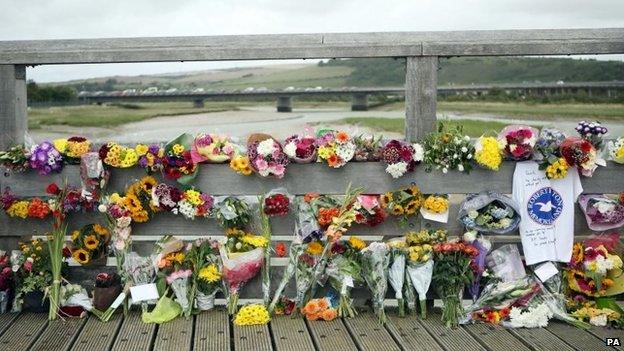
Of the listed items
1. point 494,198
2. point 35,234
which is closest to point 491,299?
point 494,198

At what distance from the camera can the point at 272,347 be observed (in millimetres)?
5730

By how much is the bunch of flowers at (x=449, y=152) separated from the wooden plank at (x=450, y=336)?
3.50 feet

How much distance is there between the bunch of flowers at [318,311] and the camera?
6336 millimetres

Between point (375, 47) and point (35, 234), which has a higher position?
point (375, 47)

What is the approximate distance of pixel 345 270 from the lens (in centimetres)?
646

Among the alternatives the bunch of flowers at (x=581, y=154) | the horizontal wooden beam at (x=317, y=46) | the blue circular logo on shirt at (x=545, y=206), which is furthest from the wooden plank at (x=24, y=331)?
the bunch of flowers at (x=581, y=154)

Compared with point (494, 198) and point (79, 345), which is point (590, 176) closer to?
point (494, 198)

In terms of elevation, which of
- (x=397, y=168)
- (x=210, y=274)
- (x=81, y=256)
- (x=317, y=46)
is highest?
(x=317, y=46)

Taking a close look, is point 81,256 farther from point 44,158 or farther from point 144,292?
point 44,158

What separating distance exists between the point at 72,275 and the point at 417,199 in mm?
2541

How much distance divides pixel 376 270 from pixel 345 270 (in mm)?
213

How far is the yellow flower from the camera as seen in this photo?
6.50 metres

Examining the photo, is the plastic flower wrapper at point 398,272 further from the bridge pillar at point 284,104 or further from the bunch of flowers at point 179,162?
the bridge pillar at point 284,104

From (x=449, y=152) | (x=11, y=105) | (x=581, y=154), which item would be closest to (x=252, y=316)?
(x=449, y=152)
